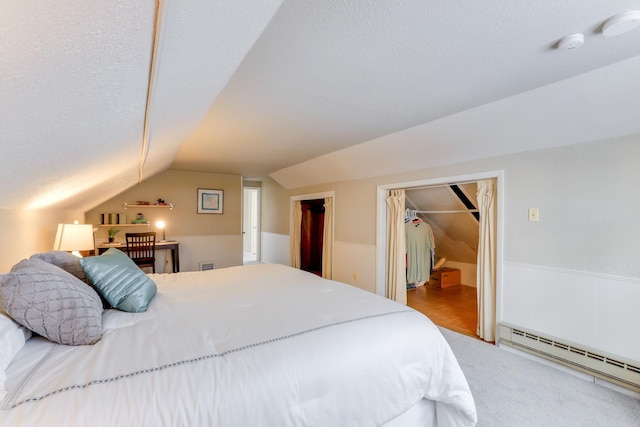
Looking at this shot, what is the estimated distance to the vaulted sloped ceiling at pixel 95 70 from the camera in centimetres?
59

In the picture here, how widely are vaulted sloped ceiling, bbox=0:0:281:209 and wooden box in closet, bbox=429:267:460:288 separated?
15.7 feet

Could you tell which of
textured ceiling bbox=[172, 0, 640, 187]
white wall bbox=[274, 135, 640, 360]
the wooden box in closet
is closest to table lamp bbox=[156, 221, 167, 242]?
textured ceiling bbox=[172, 0, 640, 187]

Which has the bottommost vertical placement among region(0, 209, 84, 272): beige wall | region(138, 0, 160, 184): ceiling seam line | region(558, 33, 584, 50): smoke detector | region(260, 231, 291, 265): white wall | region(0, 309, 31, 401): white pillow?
region(260, 231, 291, 265): white wall

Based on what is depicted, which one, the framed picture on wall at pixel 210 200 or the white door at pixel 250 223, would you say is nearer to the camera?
the framed picture on wall at pixel 210 200

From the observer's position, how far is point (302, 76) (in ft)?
6.21

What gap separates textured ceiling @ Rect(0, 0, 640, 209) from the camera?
729 mm

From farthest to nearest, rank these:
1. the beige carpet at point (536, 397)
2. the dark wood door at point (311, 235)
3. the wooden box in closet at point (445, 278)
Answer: the dark wood door at point (311, 235) < the wooden box in closet at point (445, 278) < the beige carpet at point (536, 397)

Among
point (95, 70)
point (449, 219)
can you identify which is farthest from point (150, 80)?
point (449, 219)

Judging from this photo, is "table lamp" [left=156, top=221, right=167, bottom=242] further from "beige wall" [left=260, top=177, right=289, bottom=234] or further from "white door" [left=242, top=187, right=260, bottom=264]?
"white door" [left=242, top=187, right=260, bottom=264]

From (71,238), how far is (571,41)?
383 cm

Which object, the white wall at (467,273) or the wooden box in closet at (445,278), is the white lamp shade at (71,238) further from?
the white wall at (467,273)

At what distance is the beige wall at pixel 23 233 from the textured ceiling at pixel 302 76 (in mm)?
162

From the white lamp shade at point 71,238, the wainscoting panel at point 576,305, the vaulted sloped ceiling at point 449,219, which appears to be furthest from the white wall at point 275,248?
the wainscoting panel at point 576,305

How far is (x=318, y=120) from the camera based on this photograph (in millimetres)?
2766
